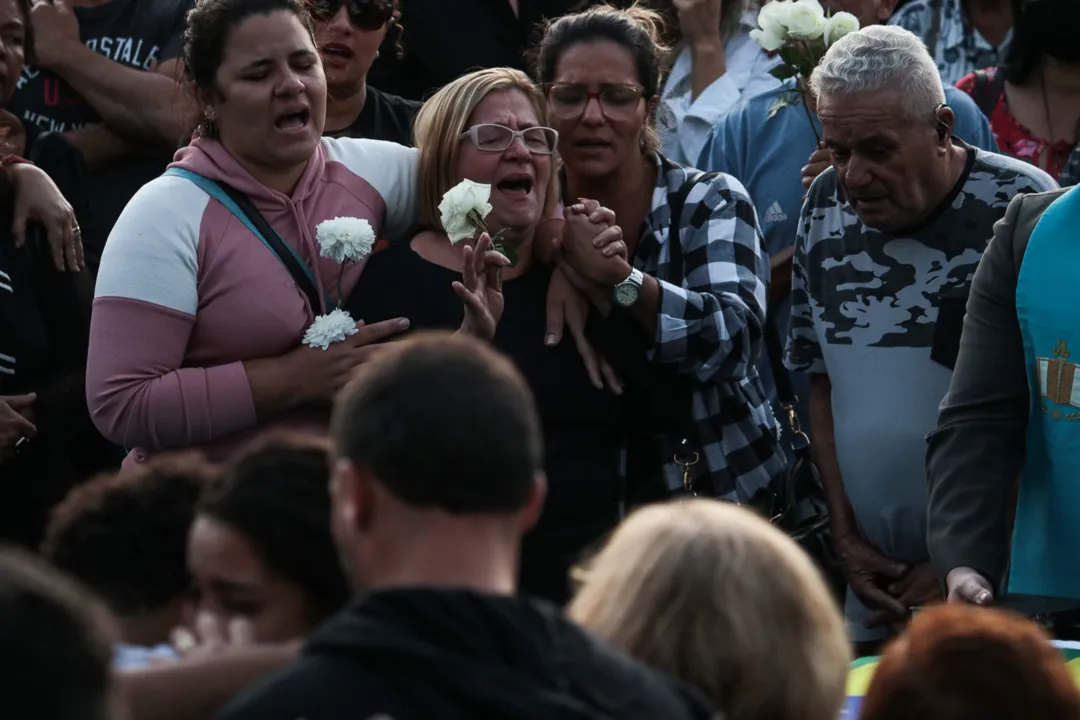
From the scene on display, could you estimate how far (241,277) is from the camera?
3.90 m

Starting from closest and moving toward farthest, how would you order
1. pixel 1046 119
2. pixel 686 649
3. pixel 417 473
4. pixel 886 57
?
pixel 417 473 → pixel 686 649 → pixel 886 57 → pixel 1046 119

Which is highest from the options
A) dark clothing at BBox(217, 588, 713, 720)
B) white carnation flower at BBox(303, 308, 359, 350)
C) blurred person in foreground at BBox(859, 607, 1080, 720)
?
white carnation flower at BBox(303, 308, 359, 350)

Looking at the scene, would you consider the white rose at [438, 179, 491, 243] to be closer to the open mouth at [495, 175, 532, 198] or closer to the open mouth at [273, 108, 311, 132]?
the open mouth at [495, 175, 532, 198]

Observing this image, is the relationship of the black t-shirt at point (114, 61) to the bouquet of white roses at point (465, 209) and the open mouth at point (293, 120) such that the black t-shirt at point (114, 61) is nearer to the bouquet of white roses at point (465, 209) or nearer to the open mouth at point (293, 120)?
the open mouth at point (293, 120)

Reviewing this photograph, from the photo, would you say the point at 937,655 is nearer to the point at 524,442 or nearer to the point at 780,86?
the point at 524,442

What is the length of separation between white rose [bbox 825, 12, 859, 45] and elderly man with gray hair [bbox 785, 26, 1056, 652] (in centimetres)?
43

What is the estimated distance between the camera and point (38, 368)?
4.65 m

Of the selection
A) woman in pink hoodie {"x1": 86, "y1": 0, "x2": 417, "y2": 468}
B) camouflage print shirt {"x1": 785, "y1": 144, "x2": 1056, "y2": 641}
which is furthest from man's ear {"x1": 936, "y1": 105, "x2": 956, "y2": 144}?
woman in pink hoodie {"x1": 86, "y1": 0, "x2": 417, "y2": 468}

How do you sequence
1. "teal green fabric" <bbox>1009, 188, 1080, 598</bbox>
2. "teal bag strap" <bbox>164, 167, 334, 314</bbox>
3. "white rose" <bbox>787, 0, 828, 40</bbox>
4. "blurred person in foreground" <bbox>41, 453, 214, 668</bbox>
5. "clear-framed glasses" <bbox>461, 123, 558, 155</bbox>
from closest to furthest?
"blurred person in foreground" <bbox>41, 453, 214, 668</bbox>, "teal green fabric" <bbox>1009, 188, 1080, 598</bbox>, "teal bag strap" <bbox>164, 167, 334, 314</bbox>, "clear-framed glasses" <bbox>461, 123, 558, 155</bbox>, "white rose" <bbox>787, 0, 828, 40</bbox>

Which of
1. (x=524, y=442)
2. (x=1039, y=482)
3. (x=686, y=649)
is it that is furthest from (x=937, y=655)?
(x=1039, y=482)

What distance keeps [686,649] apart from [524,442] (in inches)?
16.5

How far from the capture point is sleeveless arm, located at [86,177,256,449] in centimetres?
383

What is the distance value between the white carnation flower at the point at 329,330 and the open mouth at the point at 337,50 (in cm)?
136

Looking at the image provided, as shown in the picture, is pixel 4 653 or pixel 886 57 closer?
pixel 4 653
